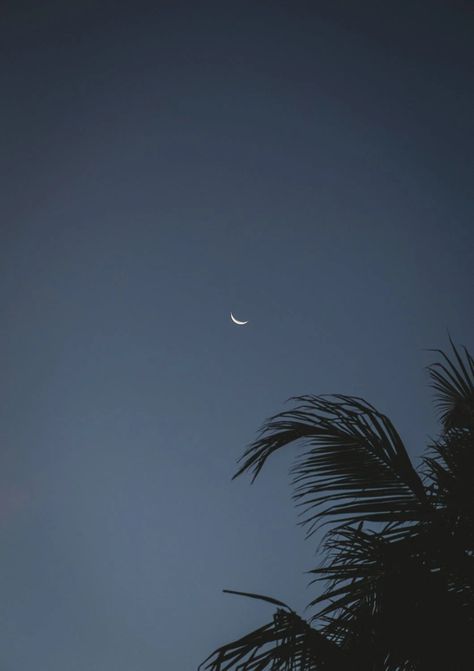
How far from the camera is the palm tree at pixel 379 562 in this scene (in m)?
1.51

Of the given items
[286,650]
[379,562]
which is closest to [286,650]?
[286,650]

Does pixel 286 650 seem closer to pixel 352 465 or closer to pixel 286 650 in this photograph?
pixel 286 650

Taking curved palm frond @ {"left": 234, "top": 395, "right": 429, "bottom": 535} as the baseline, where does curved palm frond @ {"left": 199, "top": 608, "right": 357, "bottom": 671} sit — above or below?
below

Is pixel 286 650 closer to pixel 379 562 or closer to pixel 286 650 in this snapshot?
pixel 286 650

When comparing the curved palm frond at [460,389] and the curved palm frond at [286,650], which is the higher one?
the curved palm frond at [460,389]

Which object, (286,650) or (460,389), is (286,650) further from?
(460,389)

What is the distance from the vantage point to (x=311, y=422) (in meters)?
2.19

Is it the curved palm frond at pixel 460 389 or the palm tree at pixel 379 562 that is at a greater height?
the curved palm frond at pixel 460 389

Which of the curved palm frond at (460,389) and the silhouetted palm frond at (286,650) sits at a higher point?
the curved palm frond at (460,389)

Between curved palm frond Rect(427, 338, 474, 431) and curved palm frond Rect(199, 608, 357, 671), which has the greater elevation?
curved palm frond Rect(427, 338, 474, 431)

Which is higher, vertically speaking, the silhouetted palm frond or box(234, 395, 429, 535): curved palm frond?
box(234, 395, 429, 535): curved palm frond

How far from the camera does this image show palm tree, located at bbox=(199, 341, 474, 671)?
1.51 meters

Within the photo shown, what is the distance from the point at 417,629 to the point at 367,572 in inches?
8.8

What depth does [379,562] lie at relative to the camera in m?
1.73
